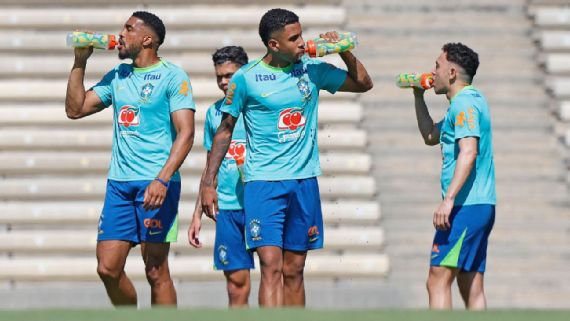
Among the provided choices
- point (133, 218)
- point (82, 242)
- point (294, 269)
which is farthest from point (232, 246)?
point (82, 242)

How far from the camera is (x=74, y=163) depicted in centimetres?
1295

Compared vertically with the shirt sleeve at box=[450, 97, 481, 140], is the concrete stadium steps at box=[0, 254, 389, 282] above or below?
below

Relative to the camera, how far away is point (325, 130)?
42.4 feet

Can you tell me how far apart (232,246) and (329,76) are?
1394mm

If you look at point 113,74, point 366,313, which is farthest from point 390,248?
point 366,313

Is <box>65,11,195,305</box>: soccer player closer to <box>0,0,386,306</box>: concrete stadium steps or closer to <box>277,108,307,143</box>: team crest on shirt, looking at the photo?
<box>277,108,307,143</box>: team crest on shirt

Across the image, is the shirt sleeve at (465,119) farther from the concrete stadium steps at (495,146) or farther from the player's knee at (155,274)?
the concrete stadium steps at (495,146)

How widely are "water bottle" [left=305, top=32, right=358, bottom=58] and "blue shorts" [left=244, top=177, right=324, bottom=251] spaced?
2.24 feet


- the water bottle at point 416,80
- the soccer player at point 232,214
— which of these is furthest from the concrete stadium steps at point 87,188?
the water bottle at point 416,80

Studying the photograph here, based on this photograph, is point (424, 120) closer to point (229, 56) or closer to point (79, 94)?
point (229, 56)

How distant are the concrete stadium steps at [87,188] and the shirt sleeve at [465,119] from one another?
4.92m

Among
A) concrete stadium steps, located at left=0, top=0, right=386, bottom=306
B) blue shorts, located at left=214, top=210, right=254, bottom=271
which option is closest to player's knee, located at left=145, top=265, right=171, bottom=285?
blue shorts, located at left=214, top=210, right=254, bottom=271

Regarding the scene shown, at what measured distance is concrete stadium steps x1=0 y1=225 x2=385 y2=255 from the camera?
1228 centimetres

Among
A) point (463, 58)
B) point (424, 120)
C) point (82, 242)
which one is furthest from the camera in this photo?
point (82, 242)
